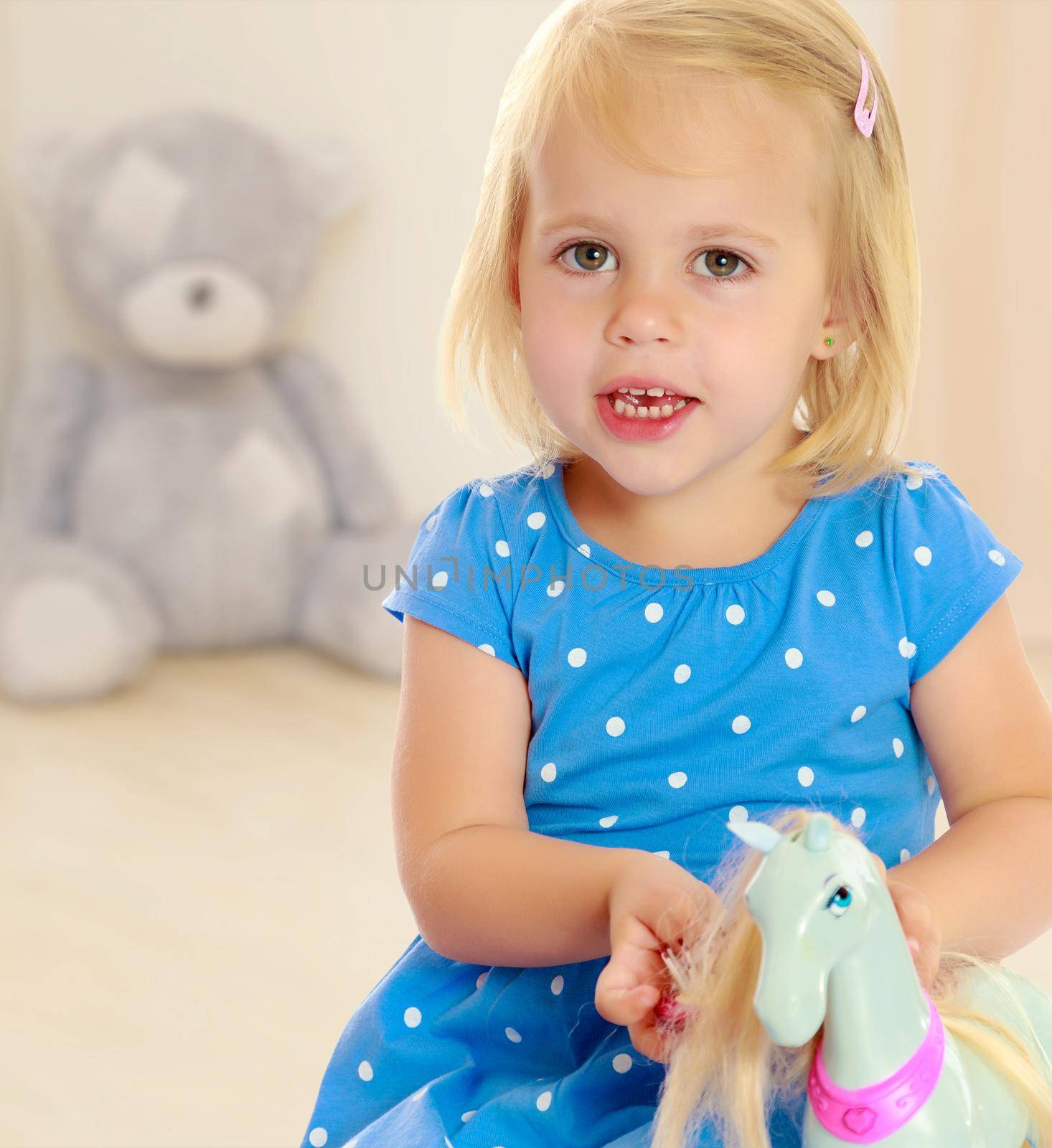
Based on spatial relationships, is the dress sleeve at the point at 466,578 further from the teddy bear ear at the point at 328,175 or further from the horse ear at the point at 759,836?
the teddy bear ear at the point at 328,175

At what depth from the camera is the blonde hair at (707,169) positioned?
701mm

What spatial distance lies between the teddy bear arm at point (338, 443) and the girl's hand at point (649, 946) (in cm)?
136

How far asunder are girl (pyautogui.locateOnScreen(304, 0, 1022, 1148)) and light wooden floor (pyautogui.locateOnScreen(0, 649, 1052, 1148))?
1.12 ft

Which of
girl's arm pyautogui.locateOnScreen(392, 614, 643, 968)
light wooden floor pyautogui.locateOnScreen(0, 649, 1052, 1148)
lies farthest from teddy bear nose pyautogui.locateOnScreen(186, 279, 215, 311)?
girl's arm pyautogui.locateOnScreen(392, 614, 643, 968)

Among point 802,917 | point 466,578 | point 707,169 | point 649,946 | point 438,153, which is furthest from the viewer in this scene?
point 438,153

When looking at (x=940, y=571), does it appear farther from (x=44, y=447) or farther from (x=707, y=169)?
(x=44, y=447)

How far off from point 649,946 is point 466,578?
0.91ft

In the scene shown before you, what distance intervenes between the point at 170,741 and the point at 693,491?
40.0 inches

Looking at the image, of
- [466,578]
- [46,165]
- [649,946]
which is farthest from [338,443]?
[649,946]

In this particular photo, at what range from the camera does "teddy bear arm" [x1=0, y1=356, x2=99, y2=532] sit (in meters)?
1.85

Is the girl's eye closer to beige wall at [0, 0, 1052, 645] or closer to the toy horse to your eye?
the toy horse

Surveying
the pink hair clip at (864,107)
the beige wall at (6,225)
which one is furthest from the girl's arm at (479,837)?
the beige wall at (6,225)

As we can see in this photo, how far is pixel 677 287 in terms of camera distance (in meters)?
0.70

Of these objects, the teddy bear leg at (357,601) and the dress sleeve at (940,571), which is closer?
the dress sleeve at (940,571)
